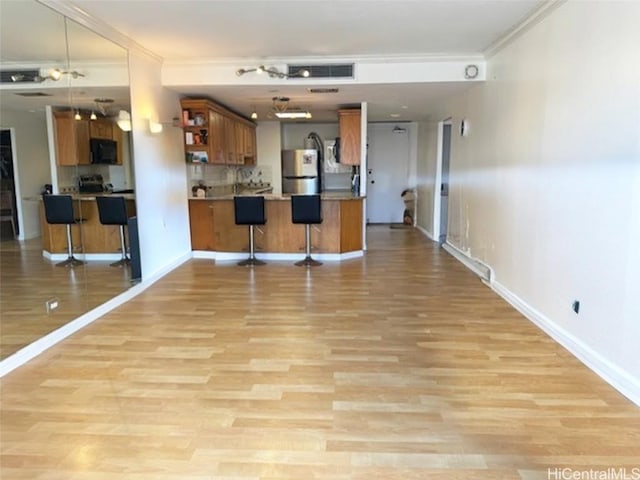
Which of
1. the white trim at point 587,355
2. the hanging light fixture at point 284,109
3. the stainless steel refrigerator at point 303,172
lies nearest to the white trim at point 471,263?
the white trim at point 587,355

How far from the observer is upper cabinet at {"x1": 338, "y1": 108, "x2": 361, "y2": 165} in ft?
23.0

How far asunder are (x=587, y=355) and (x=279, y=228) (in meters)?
4.25

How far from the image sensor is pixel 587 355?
2877mm

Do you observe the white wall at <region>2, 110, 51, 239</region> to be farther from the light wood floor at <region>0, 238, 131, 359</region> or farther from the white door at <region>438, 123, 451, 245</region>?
the white door at <region>438, 123, 451, 245</region>

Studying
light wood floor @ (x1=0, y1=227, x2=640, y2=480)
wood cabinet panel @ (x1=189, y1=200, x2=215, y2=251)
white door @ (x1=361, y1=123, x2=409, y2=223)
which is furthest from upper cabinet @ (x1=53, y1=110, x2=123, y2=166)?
white door @ (x1=361, y1=123, x2=409, y2=223)

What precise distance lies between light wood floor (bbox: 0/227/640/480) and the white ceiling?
8.66 ft

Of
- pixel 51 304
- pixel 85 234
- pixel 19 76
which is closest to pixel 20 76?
pixel 19 76

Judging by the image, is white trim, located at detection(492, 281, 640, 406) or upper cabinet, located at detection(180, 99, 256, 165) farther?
upper cabinet, located at detection(180, 99, 256, 165)

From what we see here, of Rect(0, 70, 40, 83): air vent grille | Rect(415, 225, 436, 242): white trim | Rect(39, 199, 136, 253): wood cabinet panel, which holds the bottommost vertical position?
Rect(415, 225, 436, 242): white trim

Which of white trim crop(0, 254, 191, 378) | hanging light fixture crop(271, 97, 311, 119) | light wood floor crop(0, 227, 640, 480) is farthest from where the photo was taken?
hanging light fixture crop(271, 97, 311, 119)

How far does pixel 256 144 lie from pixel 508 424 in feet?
26.8

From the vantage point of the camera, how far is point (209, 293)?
464 centimetres

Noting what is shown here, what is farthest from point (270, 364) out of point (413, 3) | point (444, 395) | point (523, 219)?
point (413, 3)

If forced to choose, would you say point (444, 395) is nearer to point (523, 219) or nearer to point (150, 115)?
point (523, 219)
